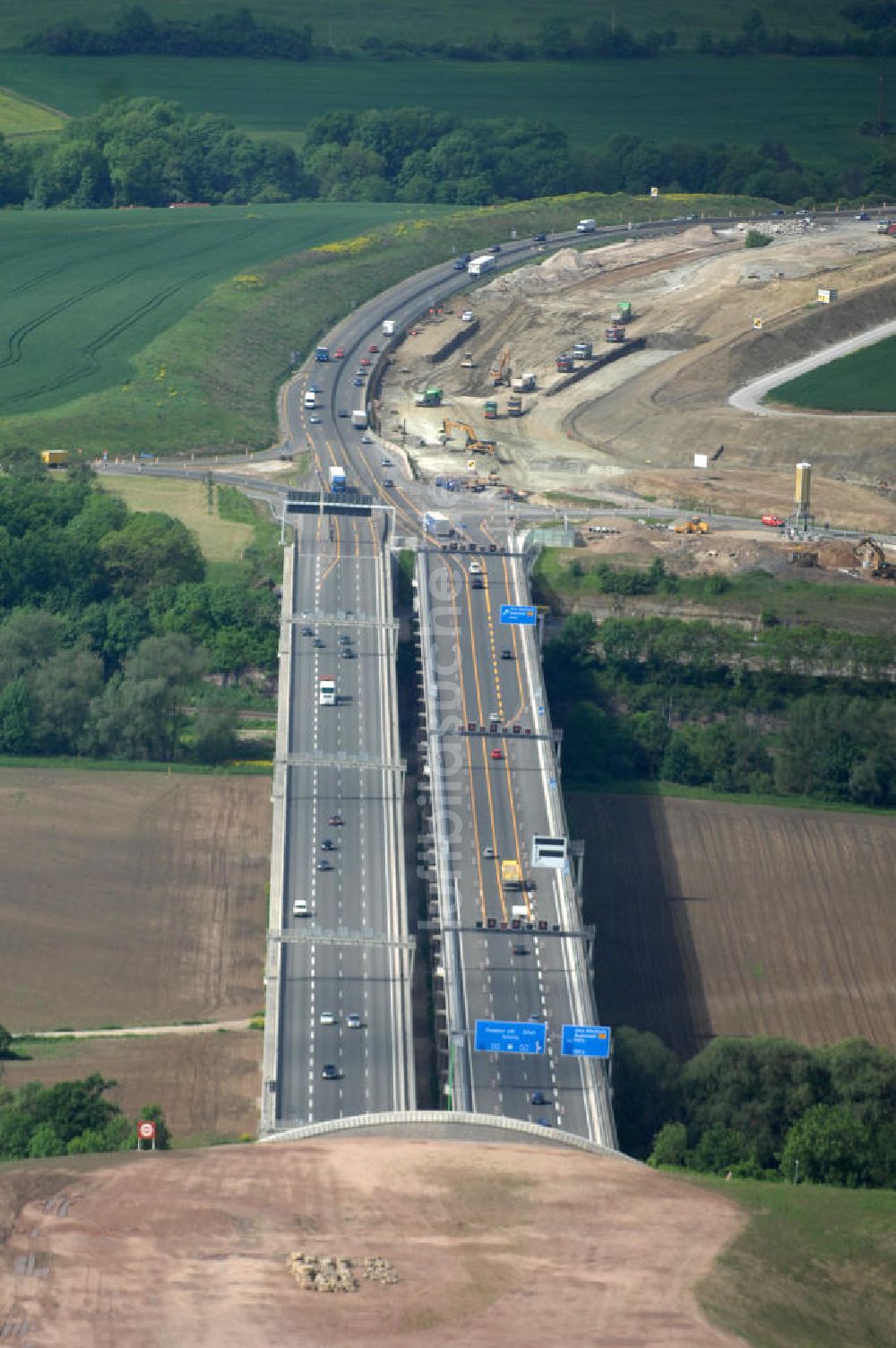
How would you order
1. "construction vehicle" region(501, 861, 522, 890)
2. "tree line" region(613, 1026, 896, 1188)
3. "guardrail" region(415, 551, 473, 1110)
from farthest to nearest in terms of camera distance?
"construction vehicle" region(501, 861, 522, 890), "guardrail" region(415, 551, 473, 1110), "tree line" region(613, 1026, 896, 1188)

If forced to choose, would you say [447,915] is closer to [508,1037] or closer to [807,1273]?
[508,1037]

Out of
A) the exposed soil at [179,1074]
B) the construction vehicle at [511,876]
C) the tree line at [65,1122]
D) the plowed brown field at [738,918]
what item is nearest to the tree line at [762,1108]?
the plowed brown field at [738,918]

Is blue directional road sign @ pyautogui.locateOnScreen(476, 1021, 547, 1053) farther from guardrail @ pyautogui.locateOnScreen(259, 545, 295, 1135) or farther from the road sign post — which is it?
the road sign post

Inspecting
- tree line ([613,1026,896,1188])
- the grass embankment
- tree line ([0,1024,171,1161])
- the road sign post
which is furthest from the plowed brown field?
the grass embankment

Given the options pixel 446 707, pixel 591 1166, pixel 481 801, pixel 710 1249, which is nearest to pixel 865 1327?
pixel 710 1249

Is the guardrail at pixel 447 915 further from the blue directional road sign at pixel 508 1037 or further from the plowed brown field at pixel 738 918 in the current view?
the plowed brown field at pixel 738 918

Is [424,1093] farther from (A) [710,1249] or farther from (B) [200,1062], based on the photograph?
(A) [710,1249]
